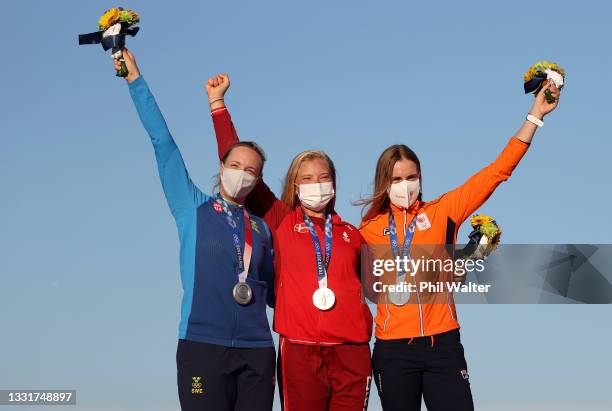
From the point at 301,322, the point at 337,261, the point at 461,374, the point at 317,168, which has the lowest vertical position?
the point at 461,374

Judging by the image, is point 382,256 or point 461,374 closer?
point 461,374

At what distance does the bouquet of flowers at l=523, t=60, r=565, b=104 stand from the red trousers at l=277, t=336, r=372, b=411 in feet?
9.70

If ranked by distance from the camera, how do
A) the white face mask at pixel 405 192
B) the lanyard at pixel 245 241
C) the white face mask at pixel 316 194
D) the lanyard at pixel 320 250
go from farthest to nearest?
the white face mask at pixel 405 192
the white face mask at pixel 316 194
the lanyard at pixel 320 250
the lanyard at pixel 245 241

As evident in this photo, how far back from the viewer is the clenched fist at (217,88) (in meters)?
8.29

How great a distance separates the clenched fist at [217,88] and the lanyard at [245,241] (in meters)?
1.24

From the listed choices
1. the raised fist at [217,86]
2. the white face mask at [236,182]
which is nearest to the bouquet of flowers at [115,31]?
the raised fist at [217,86]

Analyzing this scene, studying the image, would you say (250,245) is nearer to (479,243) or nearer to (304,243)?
(304,243)

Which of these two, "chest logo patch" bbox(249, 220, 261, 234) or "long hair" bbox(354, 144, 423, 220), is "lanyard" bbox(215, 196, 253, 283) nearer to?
"chest logo patch" bbox(249, 220, 261, 234)

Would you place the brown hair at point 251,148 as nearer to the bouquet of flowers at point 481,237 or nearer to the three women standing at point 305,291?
the three women standing at point 305,291

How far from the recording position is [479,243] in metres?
8.27

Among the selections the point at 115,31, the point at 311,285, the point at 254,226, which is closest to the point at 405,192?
the point at 311,285

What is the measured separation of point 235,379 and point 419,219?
231cm

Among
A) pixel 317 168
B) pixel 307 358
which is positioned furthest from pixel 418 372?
pixel 317 168

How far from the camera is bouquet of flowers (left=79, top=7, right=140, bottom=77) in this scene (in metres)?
7.45
